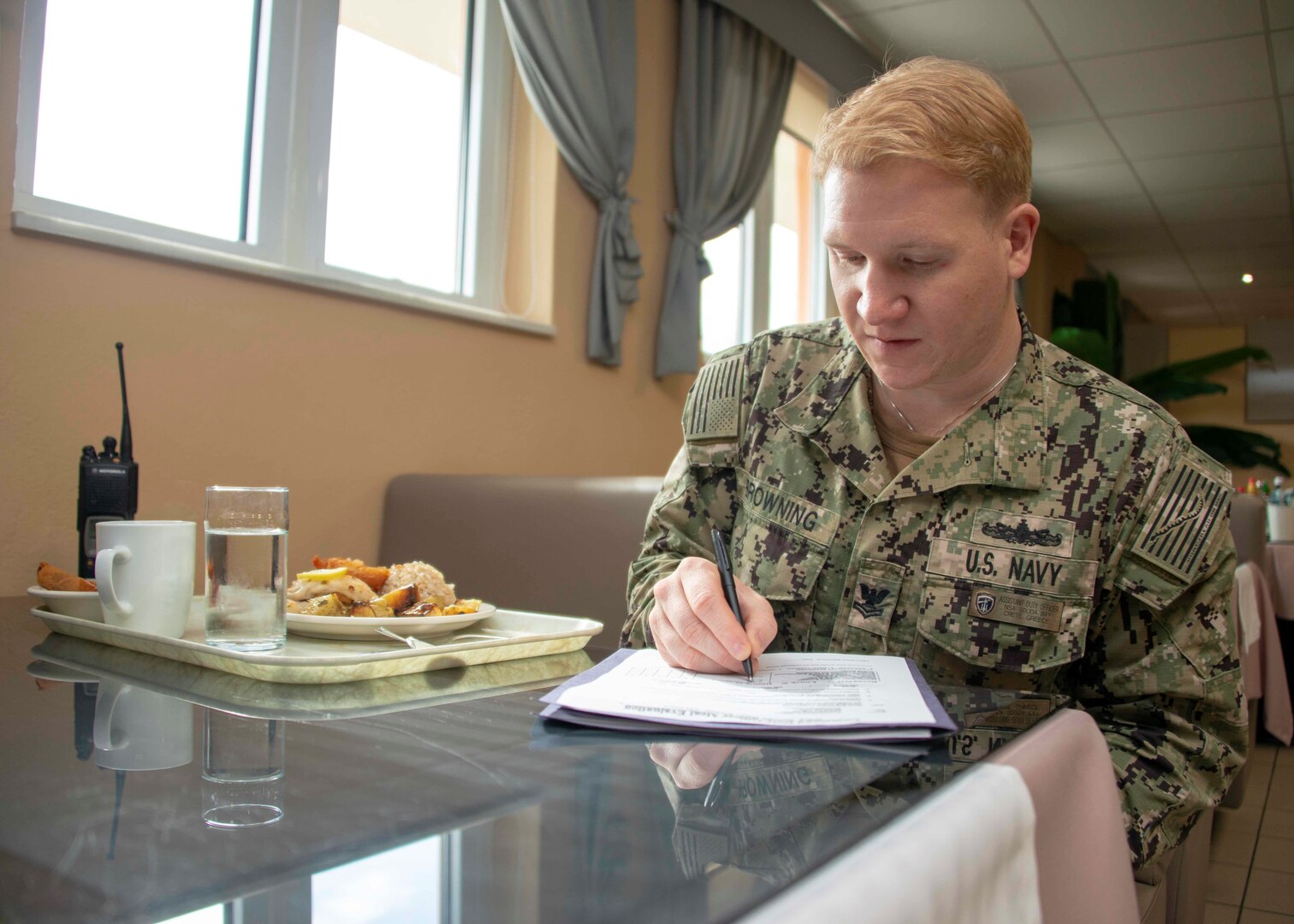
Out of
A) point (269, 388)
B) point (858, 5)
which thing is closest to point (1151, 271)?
point (858, 5)

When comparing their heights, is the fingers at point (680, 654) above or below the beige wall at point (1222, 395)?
below

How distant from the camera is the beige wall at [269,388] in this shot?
1797 mm

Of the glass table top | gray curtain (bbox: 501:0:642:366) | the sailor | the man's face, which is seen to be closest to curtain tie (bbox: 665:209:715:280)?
gray curtain (bbox: 501:0:642:366)

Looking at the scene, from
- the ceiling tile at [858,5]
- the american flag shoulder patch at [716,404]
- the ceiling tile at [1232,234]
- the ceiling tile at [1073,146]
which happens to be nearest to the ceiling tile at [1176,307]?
the ceiling tile at [1232,234]

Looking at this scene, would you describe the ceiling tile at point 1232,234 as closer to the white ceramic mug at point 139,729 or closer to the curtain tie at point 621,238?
the curtain tie at point 621,238

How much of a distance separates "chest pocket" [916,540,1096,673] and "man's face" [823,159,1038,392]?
8.2 inches

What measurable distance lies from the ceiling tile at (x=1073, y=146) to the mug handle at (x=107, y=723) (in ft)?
17.3

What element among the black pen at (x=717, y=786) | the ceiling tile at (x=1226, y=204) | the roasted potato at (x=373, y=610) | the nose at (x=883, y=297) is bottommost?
the black pen at (x=717, y=786)

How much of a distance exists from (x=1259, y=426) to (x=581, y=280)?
32.6 ft

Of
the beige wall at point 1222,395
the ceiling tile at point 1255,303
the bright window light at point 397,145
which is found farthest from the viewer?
the beige wall at point 1222,395

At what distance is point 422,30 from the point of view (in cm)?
279

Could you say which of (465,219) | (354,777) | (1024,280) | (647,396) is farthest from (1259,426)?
(354,777)

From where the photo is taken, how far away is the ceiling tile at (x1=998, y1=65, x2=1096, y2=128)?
471cm

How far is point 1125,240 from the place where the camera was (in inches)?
293
